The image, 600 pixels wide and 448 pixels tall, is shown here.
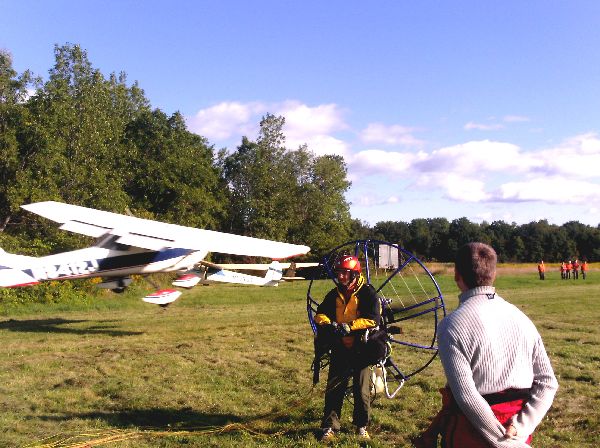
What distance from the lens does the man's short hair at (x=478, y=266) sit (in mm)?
3119

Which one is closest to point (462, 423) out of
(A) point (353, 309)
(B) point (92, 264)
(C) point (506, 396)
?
(C) point (506, 396)

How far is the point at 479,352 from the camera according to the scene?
2.97m

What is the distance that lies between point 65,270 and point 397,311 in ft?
35.6

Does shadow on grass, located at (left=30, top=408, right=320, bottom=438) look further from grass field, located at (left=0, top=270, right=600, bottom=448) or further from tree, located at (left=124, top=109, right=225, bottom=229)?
tree, located at (left=124, top=109, right=225, bottom=229)

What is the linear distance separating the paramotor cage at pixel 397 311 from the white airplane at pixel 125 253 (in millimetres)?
4124

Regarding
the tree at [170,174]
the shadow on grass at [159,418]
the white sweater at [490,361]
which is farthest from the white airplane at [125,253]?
the tree at [170,174]

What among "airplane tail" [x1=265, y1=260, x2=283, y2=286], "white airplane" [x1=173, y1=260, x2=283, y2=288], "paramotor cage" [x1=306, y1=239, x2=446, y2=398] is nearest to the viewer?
"paramotor cage" [x1=306, y1=239, x2=446, y2=398]

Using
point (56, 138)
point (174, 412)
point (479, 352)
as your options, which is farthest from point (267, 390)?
point (56, 138)

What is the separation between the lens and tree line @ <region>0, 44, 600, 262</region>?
30172 mm

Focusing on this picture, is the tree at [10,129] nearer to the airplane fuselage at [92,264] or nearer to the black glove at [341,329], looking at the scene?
the airplane fuselage at [92,264]

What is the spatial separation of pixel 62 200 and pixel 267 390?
82.2ft

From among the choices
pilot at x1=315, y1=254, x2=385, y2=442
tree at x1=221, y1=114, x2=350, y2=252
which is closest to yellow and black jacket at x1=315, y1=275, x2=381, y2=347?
pilot at x1=315, y1=254, x2=385, y2=442

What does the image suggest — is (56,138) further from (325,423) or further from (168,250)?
(325,423)

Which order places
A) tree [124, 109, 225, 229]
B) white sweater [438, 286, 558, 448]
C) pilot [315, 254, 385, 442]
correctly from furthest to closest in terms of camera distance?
tree [124, 109, 225, 229], pilot [315, 254, 385, 442], white sweater [438, 286, 558, 448]
